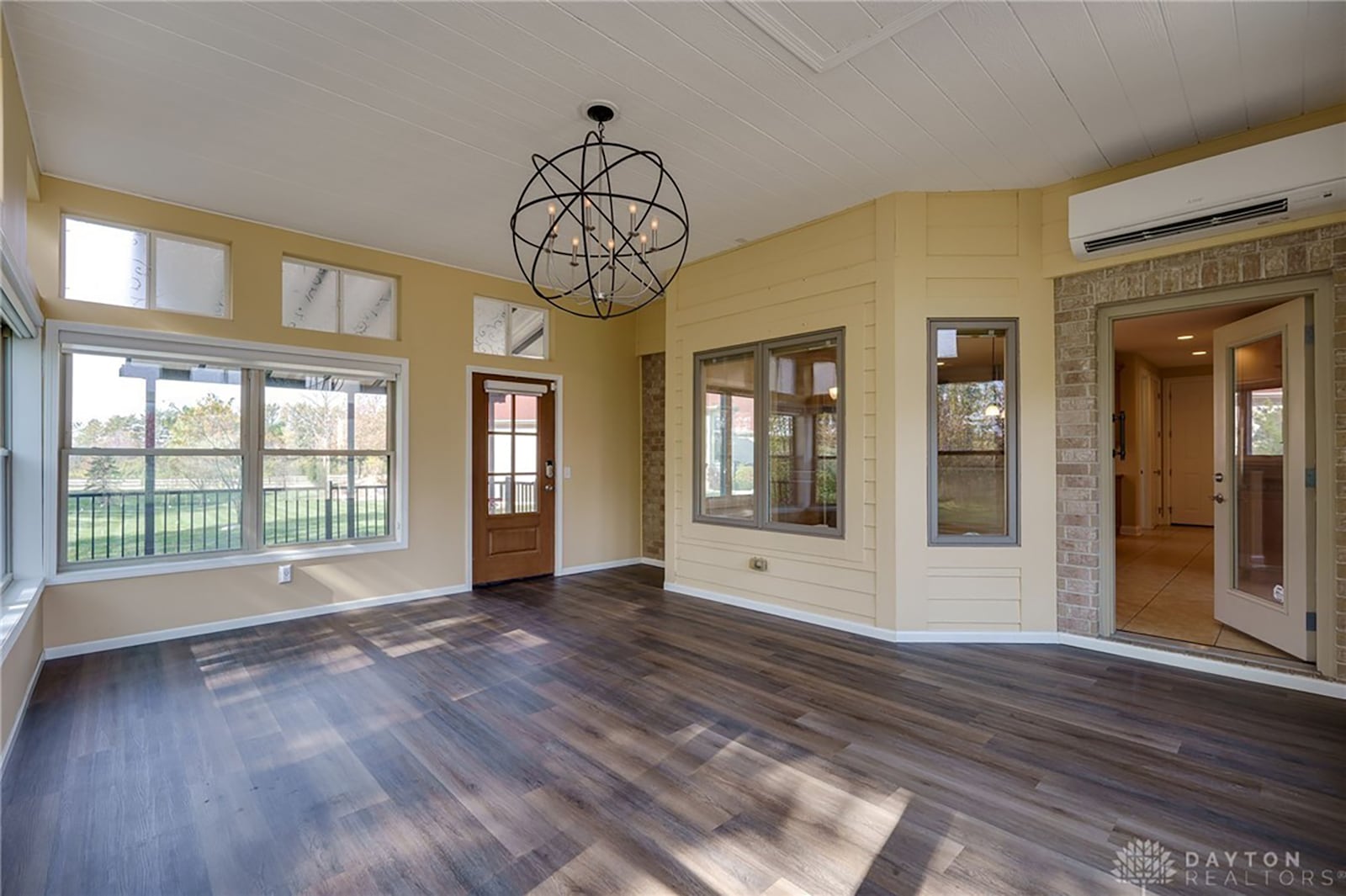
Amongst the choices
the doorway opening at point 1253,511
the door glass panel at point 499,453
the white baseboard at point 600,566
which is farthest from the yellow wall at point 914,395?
the door glass panel at point 499,453

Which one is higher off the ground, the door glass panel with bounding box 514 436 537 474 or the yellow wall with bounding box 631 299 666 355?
the yellow wall with bounding box 631 299 666 355

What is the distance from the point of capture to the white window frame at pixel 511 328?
587 centimetres

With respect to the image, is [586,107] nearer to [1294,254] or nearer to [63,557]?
[1294,254]

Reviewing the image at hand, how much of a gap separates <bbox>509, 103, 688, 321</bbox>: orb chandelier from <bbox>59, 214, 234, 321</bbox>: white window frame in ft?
7.21

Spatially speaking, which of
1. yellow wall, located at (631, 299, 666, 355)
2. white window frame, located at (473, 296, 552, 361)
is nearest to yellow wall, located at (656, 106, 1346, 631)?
yellow wall, located at (631, 299, 666, 355)

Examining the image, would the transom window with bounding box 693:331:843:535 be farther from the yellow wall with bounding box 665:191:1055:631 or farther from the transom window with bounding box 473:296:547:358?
the transom window with bounding box 473:296:547:358

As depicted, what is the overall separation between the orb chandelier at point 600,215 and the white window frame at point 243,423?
1.77m

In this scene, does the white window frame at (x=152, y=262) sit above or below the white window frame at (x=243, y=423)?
above

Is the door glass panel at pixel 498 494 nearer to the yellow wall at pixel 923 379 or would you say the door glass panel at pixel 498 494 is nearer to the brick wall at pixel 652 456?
the brick wall at pixel 652 456

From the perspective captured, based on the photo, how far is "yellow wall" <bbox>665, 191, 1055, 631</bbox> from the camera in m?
4.04

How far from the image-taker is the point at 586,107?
312 centimetres

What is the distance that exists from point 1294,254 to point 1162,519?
25.4ft

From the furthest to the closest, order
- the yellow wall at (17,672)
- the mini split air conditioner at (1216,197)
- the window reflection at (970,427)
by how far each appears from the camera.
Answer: the window reflection at (970,427)
the mini split air conditioner at (1216,197)
the yellow wall at (17,672)

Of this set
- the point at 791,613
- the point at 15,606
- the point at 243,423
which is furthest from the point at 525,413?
the point at 15,606
